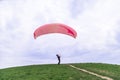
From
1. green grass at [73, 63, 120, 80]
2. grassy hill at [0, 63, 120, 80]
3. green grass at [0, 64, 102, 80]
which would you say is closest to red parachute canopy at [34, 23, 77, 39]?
green grass at [0, 64, 102, 80]

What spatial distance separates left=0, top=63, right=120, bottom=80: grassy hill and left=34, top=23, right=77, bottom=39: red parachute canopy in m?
5.73

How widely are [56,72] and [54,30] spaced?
21.0 feet

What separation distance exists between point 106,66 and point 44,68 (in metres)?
11.9

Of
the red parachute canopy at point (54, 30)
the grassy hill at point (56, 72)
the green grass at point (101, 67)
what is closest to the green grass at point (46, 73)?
the grassy hill at point (56, 72)

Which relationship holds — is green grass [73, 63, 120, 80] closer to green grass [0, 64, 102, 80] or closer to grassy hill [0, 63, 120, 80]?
grassy hill [0, 63, 120, 80]

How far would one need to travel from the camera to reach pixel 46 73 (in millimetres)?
49781

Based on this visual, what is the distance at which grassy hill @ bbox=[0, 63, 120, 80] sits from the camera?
152 feet

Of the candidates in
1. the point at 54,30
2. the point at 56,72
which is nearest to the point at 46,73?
the point at 56,72

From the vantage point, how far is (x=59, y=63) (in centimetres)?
5625

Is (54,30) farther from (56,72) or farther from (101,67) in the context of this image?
(101,67)

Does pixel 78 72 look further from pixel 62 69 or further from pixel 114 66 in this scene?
pixel 114 66

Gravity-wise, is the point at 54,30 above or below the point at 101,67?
above

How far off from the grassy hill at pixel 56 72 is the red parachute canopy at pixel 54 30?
5728mm

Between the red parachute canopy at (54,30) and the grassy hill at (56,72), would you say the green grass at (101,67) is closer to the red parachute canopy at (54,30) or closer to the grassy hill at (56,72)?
the grassy hill at (56,72)
